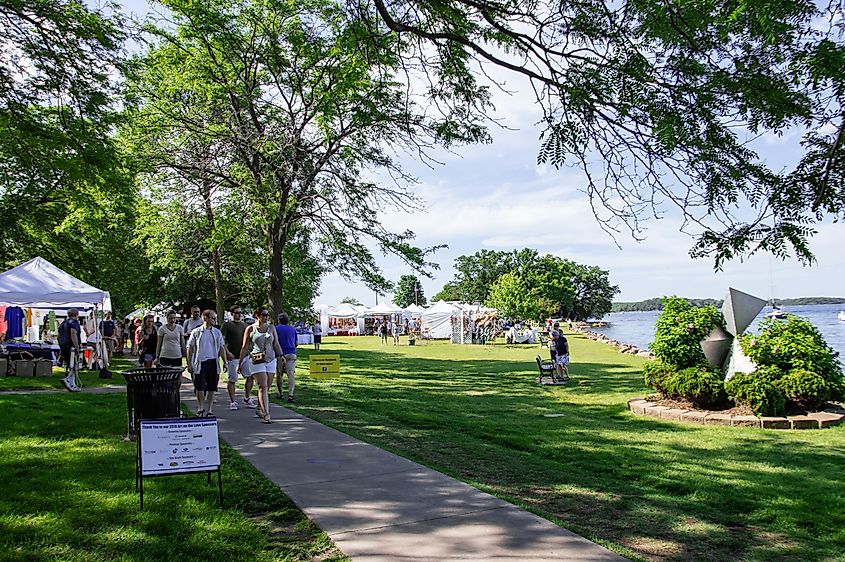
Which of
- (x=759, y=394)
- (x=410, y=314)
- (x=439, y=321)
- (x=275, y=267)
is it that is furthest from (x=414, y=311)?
(x=759, y=394)

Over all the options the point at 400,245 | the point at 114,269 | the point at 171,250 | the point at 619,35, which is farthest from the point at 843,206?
the point at 114,269

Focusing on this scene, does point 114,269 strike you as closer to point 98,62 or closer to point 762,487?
point 98,62

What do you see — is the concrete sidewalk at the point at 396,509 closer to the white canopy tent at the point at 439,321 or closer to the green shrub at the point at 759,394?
the green shrub at the point at 759,394

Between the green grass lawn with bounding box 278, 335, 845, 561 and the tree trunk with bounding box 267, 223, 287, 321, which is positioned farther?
the tree trunk with bounding box 267, 223, 287, 321

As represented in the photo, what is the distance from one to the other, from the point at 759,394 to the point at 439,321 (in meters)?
40.1

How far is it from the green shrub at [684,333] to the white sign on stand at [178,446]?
30.8ft

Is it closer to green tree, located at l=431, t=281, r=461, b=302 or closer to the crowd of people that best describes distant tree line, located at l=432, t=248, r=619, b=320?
green tree, located at l=431, t=281, r=461, b=302

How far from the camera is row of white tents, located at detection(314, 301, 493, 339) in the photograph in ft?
165

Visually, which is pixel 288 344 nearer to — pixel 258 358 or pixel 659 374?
pixel 258 358

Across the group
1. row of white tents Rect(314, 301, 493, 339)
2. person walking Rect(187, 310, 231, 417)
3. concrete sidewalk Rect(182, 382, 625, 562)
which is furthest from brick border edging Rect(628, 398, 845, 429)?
row of white tents Rect(314, 301, 493, 339)

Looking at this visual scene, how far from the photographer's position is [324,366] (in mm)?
18000

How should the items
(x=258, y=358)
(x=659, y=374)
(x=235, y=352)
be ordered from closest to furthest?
(x=258, y=358), (x=235, y=352), (x=659, y=374)

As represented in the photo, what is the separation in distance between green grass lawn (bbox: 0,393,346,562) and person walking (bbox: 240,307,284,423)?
2.26m

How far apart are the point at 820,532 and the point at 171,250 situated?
19.0 metres
